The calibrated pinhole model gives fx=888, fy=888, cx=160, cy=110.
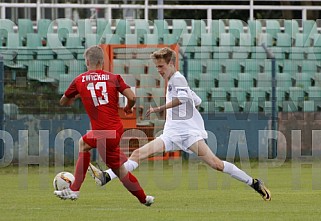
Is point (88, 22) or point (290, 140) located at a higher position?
point (88, 22)

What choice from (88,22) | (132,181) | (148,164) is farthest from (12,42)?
(132,181)

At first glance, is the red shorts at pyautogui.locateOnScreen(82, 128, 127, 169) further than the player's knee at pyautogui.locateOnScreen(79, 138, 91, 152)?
No

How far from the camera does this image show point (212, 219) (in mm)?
9609

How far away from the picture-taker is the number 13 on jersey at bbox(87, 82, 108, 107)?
34.7ft

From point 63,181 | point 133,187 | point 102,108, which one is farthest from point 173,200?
point 102,108

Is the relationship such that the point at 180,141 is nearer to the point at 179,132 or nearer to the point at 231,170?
the point at 179,132

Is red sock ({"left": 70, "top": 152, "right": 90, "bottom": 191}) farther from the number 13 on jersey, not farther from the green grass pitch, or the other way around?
the number 13 on jersey

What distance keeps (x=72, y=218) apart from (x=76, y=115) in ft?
34.3

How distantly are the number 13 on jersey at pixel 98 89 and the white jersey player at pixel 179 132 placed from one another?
1147mm

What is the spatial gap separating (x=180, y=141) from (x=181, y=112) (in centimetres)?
39

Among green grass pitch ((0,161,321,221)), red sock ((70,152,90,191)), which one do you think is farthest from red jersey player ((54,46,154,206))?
green grass pitch ((0,161,321,221))

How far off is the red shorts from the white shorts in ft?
4.04

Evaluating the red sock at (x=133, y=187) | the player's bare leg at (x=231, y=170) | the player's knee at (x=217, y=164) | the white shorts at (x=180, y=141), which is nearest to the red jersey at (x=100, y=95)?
the red sock at (x=133, y=187)

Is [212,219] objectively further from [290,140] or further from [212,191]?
[290,140]
